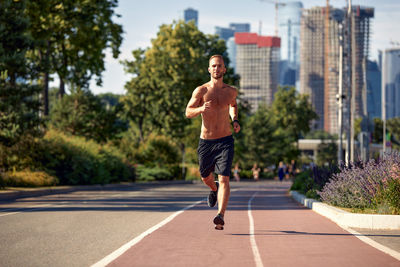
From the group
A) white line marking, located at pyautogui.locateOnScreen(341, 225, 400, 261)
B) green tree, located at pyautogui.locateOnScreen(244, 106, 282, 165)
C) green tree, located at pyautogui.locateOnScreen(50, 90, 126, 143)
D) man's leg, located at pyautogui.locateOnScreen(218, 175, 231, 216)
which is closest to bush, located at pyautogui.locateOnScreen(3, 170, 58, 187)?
green tree, located at pyautogui.locateOnScreen(50, 90, 126, 143)

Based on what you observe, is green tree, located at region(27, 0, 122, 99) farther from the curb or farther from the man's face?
the man's face

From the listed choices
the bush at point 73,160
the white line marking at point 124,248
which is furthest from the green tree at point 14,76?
the white line marking at point 124,248

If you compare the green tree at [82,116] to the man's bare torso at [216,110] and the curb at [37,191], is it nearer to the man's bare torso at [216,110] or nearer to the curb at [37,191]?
the curb at [37,191]

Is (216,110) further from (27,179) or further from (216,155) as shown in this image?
(27,179)

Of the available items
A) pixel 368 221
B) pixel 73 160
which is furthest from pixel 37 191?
pixel 368 221

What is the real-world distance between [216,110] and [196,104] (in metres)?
0.32

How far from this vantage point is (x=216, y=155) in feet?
32.9

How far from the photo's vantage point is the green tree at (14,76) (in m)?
25.7

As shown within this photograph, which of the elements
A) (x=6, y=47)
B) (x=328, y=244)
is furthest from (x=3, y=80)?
(x=328, y=244)

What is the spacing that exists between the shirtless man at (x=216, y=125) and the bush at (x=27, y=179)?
16066mm

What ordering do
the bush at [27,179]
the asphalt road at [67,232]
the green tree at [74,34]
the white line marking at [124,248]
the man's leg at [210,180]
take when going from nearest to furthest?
the white line marking at [124,248], the asphalt road at [67,232], the man's leg at [210,180], the bush at [27,179], the green tree at [74,34]

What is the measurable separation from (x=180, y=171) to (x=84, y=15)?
22.4 meters

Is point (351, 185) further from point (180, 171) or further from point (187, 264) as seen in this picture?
point (180, 171)

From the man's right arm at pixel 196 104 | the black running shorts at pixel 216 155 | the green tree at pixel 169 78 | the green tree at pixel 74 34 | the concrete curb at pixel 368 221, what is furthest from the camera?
the green tree at pixel 169 78
